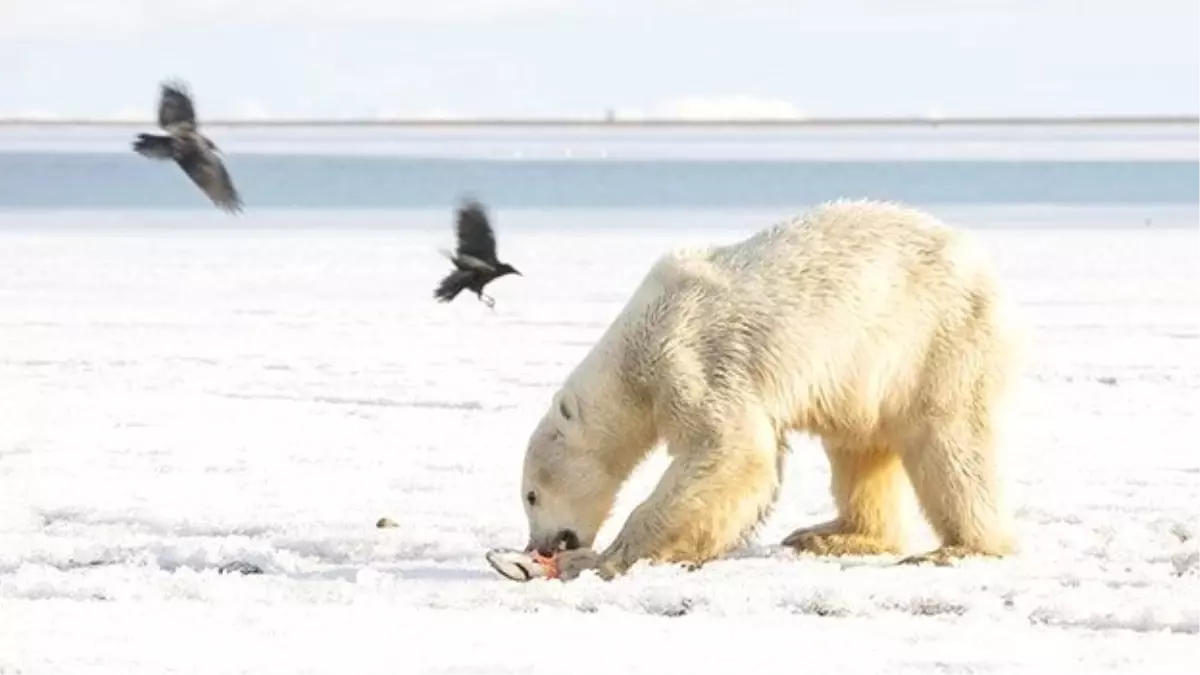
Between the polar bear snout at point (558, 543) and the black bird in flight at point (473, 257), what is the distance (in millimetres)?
2700

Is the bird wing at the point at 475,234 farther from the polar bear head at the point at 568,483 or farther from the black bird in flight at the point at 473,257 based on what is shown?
the polar bear head at the point at 568,483

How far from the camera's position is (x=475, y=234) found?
899cm

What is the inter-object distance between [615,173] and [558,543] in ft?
124

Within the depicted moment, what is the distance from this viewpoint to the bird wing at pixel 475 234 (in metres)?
8.91

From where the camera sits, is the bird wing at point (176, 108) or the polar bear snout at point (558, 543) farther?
the bird wing at point (176, 108)

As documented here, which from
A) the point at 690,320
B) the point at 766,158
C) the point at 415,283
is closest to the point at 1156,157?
the point at 766,158

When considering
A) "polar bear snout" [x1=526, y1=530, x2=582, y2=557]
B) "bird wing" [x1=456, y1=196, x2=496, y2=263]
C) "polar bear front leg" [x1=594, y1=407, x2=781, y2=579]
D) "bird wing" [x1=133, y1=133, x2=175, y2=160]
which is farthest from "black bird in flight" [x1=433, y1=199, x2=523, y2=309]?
"polar bear front leg" [x1=594, y1=407, x2=781, y2=579]

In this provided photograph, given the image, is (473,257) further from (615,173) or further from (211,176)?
(615,173)

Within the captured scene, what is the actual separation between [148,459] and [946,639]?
167 inches

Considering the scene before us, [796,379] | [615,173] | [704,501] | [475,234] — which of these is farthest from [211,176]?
[615,173]

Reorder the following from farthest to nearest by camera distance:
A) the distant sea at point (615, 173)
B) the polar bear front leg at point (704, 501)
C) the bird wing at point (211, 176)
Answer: the distant sea at point (615, 173) → the bird wing at point (211, 176) → the polar bear front leg at point (704, 501)

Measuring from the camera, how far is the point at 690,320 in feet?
20.3

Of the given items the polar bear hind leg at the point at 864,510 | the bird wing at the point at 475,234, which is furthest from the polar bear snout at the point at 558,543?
the bird wing at the point at 475,234

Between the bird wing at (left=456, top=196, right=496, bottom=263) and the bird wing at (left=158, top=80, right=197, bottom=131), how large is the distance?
51.6 inches
